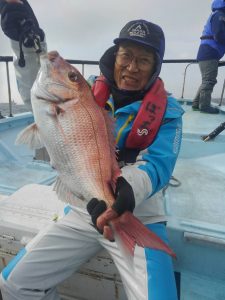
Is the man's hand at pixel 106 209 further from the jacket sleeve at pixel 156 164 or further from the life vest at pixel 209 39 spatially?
the life vest at pixel 209 39

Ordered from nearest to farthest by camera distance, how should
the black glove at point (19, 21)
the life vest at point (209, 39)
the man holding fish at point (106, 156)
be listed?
the man holding fish at point (106, 156) → the black glove at point (19, 21) → the life vest at point (209, 39)

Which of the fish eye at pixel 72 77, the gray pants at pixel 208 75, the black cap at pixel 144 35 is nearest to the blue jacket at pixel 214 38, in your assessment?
the gray pants at pixel 208 75

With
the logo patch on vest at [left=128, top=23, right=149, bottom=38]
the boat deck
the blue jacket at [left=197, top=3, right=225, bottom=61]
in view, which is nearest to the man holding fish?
the logo patch on vest at [left=128, top=23, right=149, bottom=38]

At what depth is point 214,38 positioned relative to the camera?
5949mm

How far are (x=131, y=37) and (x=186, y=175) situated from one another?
2.09m

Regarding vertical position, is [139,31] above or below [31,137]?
above

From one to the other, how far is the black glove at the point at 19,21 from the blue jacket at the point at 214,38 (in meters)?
4.43

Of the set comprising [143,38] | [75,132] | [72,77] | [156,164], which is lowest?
[156,164]

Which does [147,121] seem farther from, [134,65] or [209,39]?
[209,39]

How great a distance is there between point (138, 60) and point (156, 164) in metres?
0.89

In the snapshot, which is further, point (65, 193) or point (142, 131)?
point (142, 131)

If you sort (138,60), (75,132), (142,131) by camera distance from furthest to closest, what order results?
(138,60)
(142,131)
(75,132)

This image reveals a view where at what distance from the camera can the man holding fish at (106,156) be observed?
1681 millimetres

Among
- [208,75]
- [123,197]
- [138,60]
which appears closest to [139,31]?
[138,60]
